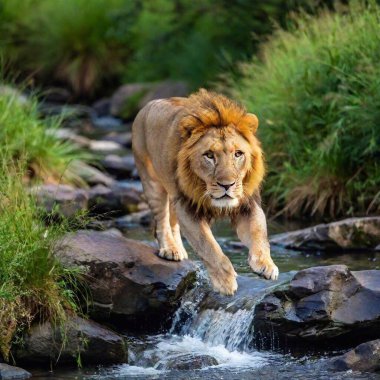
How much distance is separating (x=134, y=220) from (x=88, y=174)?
4.59 ft

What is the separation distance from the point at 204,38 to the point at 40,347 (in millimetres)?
13740

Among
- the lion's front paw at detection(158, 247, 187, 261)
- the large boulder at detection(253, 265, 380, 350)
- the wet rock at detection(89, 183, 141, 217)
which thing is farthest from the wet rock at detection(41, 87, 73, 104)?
the large boulder at detection(253, 265, 380, 350)

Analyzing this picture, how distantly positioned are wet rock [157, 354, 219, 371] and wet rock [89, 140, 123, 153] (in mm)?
9545

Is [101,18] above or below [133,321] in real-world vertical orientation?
above

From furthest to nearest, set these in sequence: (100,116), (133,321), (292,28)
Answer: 1. (100,116)
2. (292,28)
3. (133,321)

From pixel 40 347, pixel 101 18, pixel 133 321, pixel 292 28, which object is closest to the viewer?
pixel 40 347

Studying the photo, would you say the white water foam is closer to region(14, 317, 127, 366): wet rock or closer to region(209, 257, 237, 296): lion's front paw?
region(14, 317, 127, 366): wet rock

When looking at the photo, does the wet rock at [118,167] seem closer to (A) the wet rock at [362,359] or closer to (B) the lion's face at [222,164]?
(B) the lion's face at [222,164]

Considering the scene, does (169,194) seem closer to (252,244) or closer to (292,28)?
(252,244)

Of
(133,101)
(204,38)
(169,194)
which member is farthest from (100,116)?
(169,194)

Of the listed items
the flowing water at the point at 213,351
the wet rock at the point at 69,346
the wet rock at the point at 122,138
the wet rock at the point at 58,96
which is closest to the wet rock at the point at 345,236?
the flowing water at the point at 213,351

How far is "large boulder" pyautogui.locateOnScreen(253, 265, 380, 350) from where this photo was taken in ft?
24.8

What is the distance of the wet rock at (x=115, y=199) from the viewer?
12.9m

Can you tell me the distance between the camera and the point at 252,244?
7762mm
